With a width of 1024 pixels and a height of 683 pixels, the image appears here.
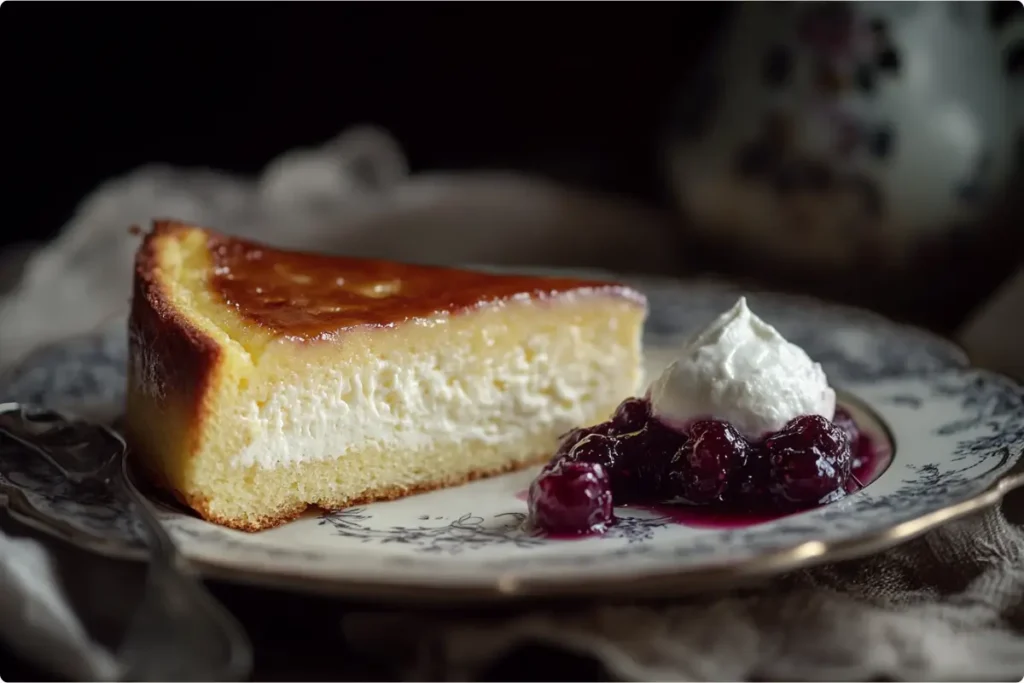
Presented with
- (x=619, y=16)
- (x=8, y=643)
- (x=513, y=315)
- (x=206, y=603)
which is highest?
(x=619, y=16)

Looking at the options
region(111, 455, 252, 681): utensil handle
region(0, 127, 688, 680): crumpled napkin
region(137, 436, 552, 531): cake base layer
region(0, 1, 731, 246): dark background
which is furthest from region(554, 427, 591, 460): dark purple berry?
region(0, 1, 731, 246): dark background

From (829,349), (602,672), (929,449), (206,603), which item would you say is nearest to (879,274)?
(829,349)

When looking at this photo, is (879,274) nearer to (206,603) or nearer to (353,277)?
(353,277)

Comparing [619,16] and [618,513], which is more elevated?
[619,16]

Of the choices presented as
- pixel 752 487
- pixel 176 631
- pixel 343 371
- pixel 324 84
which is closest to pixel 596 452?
pixel 752 487

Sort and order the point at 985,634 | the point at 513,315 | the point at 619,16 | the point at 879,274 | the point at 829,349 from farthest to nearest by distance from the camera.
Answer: the point at 619,16 < the point at 879,274 < the point at 829,349 < the point at 513,315 < the point at 985,634

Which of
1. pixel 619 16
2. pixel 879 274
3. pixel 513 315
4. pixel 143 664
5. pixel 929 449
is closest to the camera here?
pixel 143 664

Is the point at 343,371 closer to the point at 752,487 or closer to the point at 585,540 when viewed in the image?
the point at 585,540
